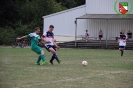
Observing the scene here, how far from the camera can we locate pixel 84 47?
49094 millimetres

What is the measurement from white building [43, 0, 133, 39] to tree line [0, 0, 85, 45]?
5.79 m

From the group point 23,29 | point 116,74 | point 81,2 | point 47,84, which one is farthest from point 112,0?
point 47,84

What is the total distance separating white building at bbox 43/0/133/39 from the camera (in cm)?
5247

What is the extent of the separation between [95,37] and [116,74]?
1443 inches

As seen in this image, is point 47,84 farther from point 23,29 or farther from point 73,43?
point 23,29

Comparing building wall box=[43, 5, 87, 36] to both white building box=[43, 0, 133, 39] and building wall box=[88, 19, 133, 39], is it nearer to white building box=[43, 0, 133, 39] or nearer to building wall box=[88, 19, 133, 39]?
white building box=[43, 0, 133, 39]

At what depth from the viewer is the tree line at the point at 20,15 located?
57.0m

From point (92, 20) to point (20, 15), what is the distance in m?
16.5

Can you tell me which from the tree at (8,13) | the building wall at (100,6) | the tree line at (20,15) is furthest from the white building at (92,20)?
the tree at (8,13)

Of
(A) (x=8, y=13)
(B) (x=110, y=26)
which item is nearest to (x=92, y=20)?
(B) (x=110, y=26)

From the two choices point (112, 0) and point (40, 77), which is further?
point (112, 0)

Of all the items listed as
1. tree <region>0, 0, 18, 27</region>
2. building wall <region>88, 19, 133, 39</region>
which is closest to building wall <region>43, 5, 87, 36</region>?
building wall <region>88, 19, 133, 39</region>

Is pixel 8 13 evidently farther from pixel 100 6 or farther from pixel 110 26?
pixel 110 26

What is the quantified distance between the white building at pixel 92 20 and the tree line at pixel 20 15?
19.0 ft
